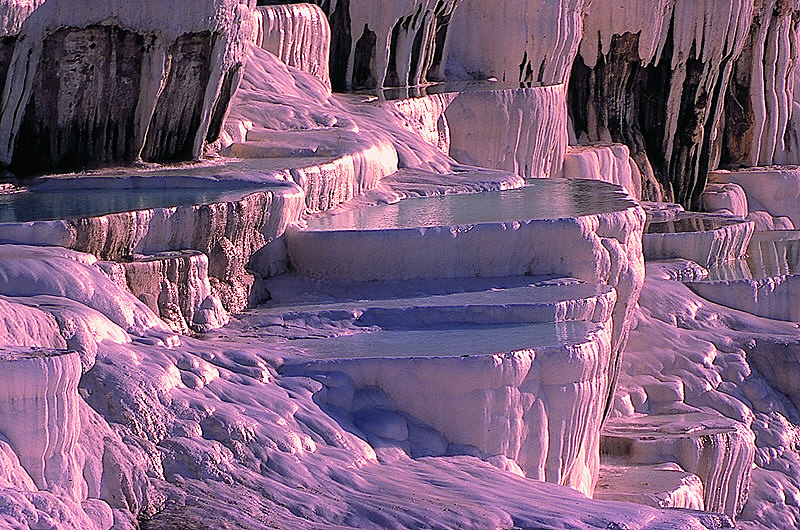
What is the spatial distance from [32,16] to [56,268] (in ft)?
7.40

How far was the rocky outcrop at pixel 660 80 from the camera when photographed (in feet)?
55.4

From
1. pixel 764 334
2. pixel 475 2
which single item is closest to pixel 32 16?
pixel 764 334

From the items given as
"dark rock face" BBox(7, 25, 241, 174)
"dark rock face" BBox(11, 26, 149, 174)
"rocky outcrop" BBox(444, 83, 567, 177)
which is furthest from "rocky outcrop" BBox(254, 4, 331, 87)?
"dark rock face" BBox(11, 26, 149, 174)

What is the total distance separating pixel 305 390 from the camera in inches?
277

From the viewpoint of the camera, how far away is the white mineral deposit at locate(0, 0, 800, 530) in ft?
21.0

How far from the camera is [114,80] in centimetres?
927

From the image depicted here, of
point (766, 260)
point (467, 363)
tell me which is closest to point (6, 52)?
point (467, 363)

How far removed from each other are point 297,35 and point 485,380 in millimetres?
6270

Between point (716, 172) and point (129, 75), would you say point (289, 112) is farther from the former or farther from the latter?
point (716, 172)

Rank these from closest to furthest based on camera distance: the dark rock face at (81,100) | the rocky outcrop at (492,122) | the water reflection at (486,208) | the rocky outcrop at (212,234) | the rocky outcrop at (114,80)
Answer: the rocky outcrop at (212,234), the rocky outcrop at (114,80), the dark rock face at (81,100), the water reflection at (486,208), the rocky outcrop at (492,122)

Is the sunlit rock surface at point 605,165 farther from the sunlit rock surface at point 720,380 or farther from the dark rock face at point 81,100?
the dark rock face at point 81,100

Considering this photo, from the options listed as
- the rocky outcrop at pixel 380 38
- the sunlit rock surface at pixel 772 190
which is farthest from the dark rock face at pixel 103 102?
the sunlit rock surface at pixel 772 190

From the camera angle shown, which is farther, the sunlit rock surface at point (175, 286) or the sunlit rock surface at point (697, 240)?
the sunlit rock surface at point (697, 240)

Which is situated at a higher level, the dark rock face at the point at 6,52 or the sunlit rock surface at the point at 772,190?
the dark rock face at the point at 6,52
